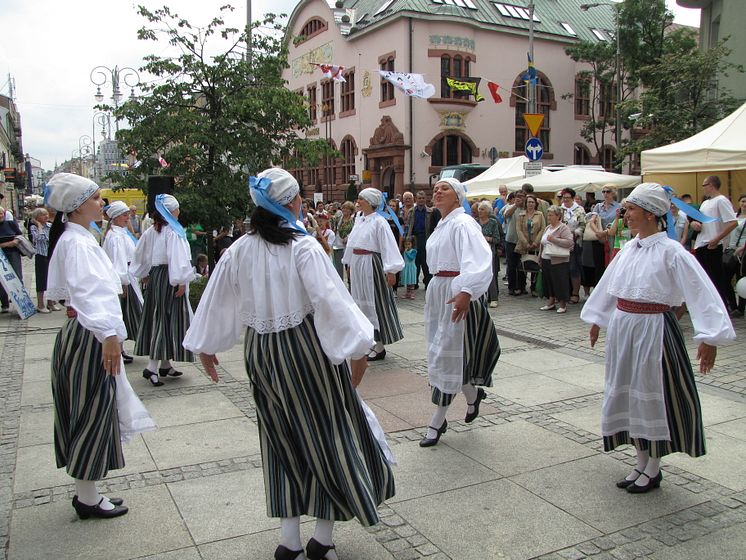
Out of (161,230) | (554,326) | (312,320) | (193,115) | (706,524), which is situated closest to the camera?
(312,320)

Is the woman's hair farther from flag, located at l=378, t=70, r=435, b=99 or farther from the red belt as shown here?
flag, located at l=378, t=70, r=435, b=99

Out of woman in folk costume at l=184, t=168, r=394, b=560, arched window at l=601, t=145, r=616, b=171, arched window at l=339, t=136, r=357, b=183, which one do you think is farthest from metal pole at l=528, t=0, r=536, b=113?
woman in folk costume at l=184, t=168, r=394, b=560

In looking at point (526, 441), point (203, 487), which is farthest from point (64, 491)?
point (526, 441)

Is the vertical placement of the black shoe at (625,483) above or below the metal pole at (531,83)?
below

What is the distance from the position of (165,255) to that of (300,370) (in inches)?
159

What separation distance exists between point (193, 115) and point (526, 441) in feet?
26.1

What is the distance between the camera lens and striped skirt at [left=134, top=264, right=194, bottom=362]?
21.6 feet

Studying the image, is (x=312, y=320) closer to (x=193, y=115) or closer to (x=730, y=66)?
(x=193, y=115)

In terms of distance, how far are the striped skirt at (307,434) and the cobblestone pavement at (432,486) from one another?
0.44 metres

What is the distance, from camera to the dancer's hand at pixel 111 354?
11.2ft

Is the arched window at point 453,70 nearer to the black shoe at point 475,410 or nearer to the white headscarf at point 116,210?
the white headscarf at point 116,210

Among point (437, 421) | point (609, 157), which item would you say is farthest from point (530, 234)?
point (609, 157)

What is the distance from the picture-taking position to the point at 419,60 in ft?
101

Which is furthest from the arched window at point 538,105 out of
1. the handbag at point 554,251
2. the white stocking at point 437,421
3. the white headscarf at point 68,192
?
the white headscarf at point 68,192
